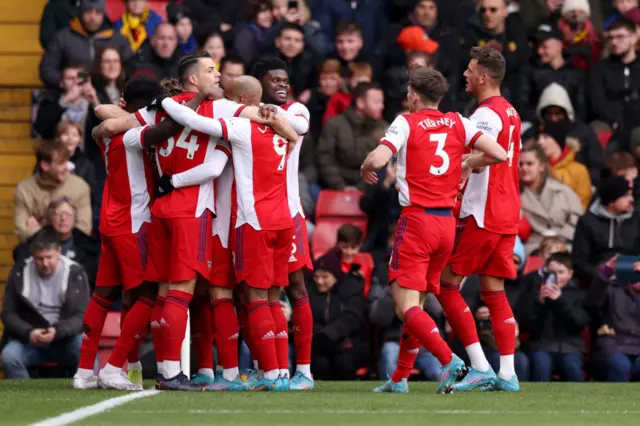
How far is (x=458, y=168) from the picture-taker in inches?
418

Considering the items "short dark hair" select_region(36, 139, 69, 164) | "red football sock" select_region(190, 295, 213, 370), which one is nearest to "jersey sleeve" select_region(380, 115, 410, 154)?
"red football sock" select_region(190, 295, 213, 370)

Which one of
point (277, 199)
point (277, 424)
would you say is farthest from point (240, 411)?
point (277, 199)

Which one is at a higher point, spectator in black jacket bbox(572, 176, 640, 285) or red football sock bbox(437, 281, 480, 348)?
spectator in black jacket bbox(572, 176, 640, 285)

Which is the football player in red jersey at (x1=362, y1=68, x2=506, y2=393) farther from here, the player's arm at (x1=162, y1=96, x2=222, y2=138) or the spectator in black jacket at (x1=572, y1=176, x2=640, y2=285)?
the spectator in black jacket at (x1=572, y1=176, x2=640, y2=285)

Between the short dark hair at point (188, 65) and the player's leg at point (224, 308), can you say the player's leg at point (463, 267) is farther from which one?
the short dark hair at point (188, 65)

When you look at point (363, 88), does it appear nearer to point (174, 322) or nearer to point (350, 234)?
point (350, 234)

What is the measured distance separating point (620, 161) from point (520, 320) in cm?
231

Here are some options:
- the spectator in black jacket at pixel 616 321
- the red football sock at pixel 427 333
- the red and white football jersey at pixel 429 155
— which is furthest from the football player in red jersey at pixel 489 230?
the spectator in black jacket at pixel 616 321

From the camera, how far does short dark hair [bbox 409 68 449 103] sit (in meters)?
10.6

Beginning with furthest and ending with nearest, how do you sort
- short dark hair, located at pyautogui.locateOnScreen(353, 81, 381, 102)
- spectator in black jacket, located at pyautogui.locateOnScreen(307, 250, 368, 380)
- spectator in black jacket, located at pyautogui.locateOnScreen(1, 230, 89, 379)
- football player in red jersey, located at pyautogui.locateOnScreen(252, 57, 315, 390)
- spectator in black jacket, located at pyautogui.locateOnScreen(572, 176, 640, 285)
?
short dark hair, located at pyautogui.locateOnScreen(353, 81, 381, 102)
spectator in black jacket, located at pyautogui.locateOnScreen(572, 176, 640, 285)
spectator in black jacket, located at pyautogui.locateOnScreen(307, 250, 368, 380)
spectator in black jacket, located at pyautogui.locateOnScreen(1, 230, 89, 379)
football player in red jersey, located at pyautogui.locateOnScreen(252, 57, 315, 390)

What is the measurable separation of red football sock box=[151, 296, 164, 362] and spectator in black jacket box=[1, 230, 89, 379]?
10.5 ft

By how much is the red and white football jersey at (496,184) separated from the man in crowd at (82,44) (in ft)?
21.7

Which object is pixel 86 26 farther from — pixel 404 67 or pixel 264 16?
pixel 404 67

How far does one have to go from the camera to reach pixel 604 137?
16.9 metres
